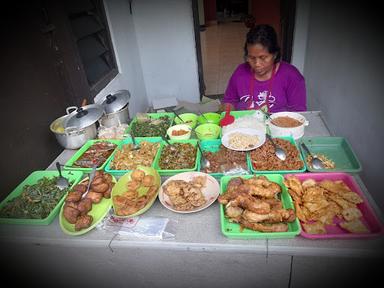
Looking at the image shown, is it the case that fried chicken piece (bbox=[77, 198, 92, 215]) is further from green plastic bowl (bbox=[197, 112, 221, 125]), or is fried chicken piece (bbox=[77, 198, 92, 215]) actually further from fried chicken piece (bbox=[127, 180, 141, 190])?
green plastic bowl (bbox=[197, 112, 221, 125])

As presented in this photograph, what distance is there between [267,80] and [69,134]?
2.19 metres

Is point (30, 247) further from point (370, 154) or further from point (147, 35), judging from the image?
point (147, 35)

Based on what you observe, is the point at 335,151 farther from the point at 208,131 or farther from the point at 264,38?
the point at 264,38

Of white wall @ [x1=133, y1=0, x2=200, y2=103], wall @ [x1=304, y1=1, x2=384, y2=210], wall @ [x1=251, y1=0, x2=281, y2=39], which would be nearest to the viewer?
wall @ [x1=304, y1=1, x2=384, y2=210]

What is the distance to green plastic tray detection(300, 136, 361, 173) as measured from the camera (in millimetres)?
1918

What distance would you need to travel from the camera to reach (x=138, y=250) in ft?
5.47

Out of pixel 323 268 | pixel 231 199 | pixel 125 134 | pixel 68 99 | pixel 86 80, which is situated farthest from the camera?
pixel 86 80

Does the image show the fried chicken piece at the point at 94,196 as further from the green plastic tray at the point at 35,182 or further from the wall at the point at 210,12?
the wall at the point at 210,12

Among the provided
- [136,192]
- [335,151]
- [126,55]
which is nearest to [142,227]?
[136,192]

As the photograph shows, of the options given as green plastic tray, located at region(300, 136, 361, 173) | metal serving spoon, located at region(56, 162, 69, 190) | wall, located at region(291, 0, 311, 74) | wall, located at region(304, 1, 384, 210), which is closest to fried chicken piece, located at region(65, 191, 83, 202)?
metal serving spoon, located at region(56, 162, 69, 190)

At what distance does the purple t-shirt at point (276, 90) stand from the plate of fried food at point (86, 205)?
1935 mm

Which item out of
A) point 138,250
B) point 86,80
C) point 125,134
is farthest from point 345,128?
point 86,80

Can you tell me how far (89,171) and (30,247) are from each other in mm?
659

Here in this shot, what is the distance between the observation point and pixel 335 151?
2.12 metres
